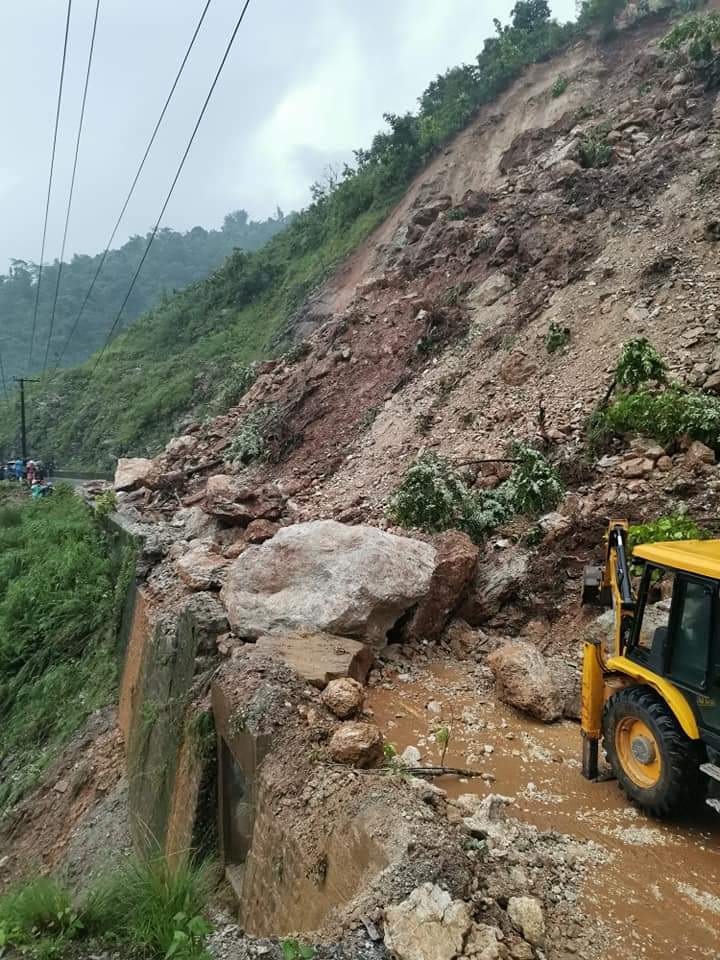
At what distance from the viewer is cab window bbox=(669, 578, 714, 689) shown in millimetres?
3549

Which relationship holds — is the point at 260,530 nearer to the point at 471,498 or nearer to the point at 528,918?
the point at 471,498

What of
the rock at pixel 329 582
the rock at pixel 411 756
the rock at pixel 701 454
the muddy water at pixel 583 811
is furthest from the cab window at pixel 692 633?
the rock at pixel 701 454

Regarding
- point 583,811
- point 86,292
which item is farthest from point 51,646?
point 86,292

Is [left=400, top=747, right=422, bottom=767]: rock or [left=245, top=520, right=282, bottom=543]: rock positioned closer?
[left=400, top=747, right=422, bottom=767]: rock

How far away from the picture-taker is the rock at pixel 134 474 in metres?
13.8

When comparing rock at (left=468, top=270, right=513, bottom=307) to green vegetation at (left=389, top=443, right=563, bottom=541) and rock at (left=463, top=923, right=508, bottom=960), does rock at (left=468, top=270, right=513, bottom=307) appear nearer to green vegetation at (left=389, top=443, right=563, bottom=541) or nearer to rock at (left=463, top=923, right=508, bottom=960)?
green vegetation at (left=389, top=443, right=563, bottom=541)

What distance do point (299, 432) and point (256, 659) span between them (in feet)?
31.2

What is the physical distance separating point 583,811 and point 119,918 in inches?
102

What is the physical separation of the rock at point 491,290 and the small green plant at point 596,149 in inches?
166

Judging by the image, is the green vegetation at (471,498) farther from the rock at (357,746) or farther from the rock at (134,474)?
the rock at (134,474)

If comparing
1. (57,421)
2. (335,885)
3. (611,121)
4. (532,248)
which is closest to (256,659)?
(335,885)

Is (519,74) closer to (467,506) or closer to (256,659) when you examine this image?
(467,506)

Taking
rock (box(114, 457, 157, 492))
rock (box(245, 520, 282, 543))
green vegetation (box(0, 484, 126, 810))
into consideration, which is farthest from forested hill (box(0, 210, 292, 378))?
rock (box(245, 520, 282, 543))

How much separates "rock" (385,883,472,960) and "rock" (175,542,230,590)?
14.9 ft
